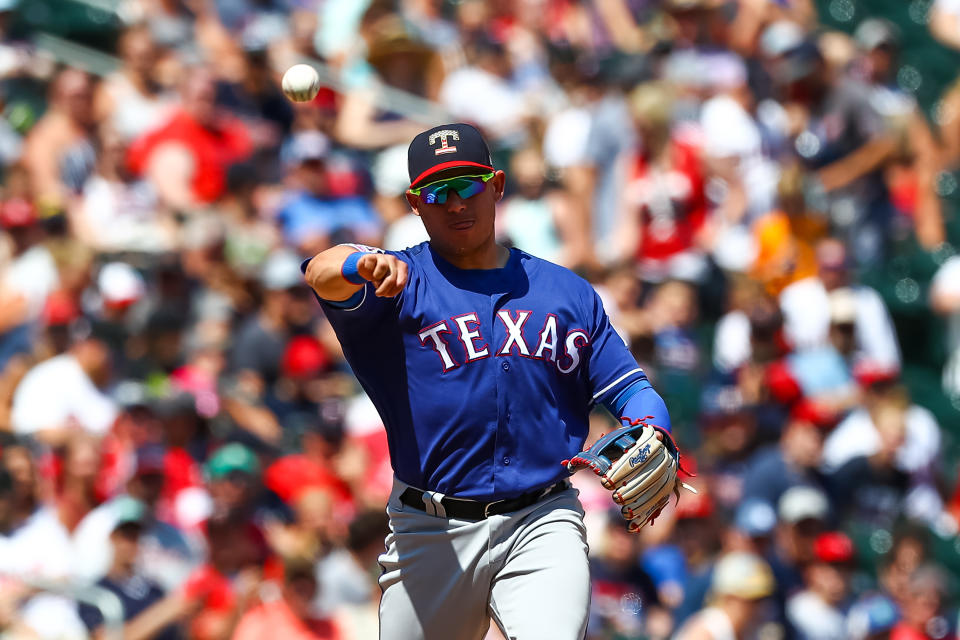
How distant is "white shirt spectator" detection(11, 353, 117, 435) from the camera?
858 cm

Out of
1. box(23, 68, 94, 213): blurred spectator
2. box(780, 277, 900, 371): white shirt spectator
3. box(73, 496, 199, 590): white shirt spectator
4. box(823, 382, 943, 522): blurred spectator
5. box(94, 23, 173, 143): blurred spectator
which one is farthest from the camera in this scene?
box(94, 23, 173, 143): blurred spectator

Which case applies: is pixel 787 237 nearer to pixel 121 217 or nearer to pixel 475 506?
pixel 121 217

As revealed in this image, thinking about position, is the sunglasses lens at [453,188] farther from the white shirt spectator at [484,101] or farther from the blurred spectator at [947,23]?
the blurred spectator at [947,23]

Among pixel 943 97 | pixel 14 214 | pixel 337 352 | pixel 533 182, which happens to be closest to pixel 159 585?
pixel 337 352

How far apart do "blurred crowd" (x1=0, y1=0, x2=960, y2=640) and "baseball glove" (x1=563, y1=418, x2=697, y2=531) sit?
282 cm

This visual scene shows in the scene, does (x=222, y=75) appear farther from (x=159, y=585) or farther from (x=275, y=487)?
(x=159, y=585)

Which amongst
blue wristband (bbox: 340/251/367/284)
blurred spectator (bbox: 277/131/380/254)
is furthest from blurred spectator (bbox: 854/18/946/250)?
blue wristband (bbox: 340/251/367/284)

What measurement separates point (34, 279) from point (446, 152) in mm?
5359

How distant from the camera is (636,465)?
4.49 m

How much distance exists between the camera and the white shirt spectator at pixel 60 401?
28.1 ft

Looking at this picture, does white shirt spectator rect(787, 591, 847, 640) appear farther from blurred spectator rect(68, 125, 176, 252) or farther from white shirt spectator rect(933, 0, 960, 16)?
white shirt spectator rect(933, 0, 960, 16)

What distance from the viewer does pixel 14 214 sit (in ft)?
31.5

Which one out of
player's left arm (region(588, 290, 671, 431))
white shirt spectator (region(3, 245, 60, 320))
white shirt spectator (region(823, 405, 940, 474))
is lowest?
white shirt spectator (region(823, 405, 940, 474))

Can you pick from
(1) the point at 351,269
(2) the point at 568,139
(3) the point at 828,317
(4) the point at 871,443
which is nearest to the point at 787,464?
(4) the point at 871,443
